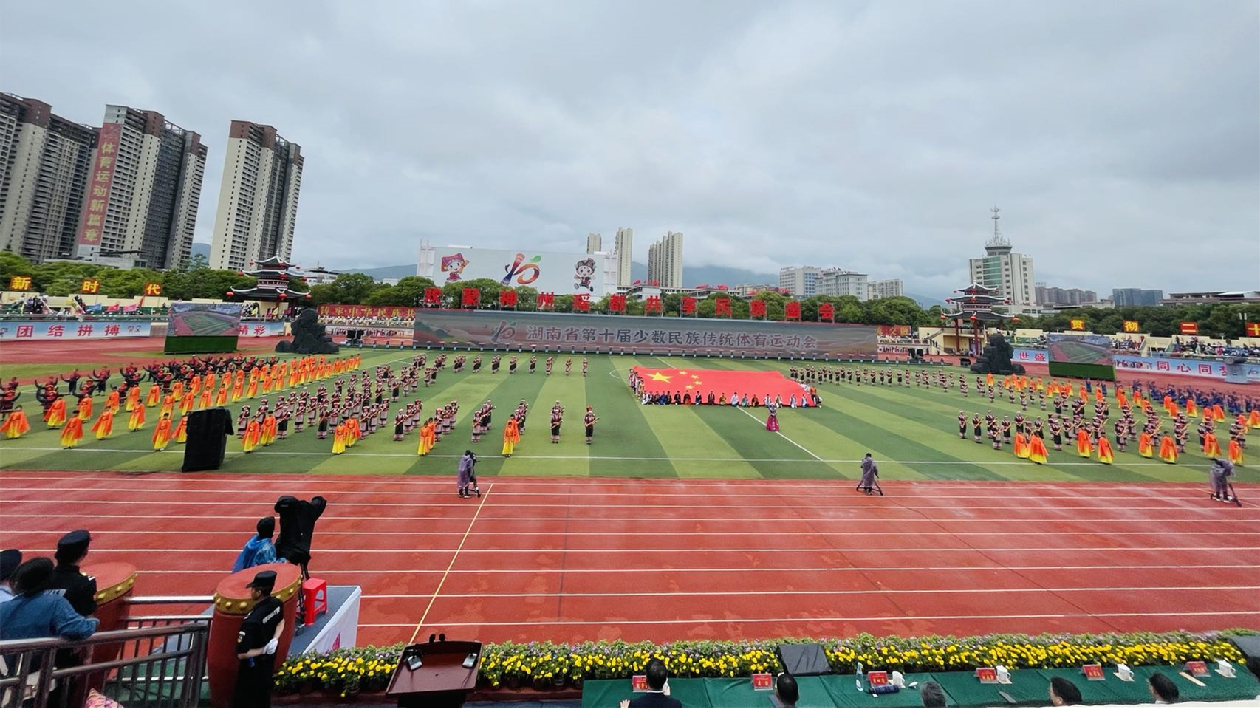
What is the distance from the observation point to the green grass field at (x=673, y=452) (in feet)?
49.7

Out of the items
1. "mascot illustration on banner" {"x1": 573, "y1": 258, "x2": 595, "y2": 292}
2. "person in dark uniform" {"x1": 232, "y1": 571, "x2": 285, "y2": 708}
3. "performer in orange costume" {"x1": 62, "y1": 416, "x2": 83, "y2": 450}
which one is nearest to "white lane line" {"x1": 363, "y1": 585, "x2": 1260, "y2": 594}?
"person in dark uniform" {"x1": 232, "y1": 571, "x2": 285, "y2": 708}

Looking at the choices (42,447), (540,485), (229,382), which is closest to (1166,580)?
(540,485)

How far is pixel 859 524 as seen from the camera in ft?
38.8

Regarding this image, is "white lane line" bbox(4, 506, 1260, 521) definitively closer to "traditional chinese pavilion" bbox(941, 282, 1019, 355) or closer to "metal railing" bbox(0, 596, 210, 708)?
"metal railing" bbox(0, 596, 210, 708)

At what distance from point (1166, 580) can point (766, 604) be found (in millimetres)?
8465

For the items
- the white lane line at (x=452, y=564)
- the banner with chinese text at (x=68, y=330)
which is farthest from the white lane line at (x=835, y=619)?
the banner with chinese text at (x=68, y=330)

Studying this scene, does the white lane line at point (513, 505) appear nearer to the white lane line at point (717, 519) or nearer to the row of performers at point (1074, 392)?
the white lane line at point (717, 519)

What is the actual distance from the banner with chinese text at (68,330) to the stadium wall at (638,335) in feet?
83.3

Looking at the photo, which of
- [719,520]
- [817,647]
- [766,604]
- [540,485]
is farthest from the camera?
[540,485]

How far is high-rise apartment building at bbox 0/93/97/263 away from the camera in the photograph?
89250 millimetres

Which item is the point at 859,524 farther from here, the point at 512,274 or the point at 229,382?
the point at 512,274

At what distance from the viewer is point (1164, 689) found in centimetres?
471

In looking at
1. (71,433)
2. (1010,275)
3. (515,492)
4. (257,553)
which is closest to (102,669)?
(257,553)

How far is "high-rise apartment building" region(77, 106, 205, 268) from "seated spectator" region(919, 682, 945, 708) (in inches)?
5348
